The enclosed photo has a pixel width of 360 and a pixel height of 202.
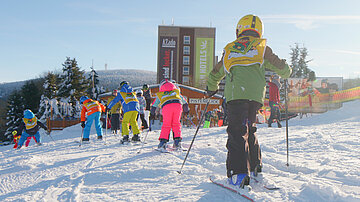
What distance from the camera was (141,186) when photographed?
280cm

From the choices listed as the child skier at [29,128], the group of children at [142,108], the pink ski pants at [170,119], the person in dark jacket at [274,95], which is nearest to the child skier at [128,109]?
the group of children at [142,108]

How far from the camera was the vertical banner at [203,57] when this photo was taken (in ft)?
189

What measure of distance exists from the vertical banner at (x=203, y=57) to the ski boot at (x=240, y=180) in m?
55.0

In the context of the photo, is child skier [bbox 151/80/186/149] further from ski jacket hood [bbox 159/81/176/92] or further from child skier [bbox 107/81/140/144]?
child skier [bbox 107/81/140/144]

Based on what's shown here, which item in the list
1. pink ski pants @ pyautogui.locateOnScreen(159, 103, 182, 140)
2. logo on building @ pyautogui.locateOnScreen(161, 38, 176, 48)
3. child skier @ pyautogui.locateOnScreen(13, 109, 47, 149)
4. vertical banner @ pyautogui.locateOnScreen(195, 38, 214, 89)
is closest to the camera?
pink ski pants @ pyautogui.locateOnScreen(159, 103, 182, 140)

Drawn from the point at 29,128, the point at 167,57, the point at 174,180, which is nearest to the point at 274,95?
the point at 174,180

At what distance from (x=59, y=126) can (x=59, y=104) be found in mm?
2080

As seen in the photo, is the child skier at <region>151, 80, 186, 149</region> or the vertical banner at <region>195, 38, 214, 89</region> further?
the vertical banner at <region>195, 38, 214, 89</region>

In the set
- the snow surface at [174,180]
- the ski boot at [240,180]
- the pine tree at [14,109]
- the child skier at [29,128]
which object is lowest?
the pine tree at [14,109]

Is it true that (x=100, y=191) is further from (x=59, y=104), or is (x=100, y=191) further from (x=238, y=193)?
(x=59, y=104)

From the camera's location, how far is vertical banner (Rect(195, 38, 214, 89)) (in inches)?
2272

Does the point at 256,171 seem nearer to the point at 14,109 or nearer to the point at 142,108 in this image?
the point at 142,108

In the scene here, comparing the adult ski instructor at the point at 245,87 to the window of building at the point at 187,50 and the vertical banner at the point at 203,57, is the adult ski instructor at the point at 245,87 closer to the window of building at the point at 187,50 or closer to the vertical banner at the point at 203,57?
the vertical banner at the point at 203,57

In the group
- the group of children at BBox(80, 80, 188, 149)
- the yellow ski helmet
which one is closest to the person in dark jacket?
the group of children at BBox(80, 80, 188, 149)
